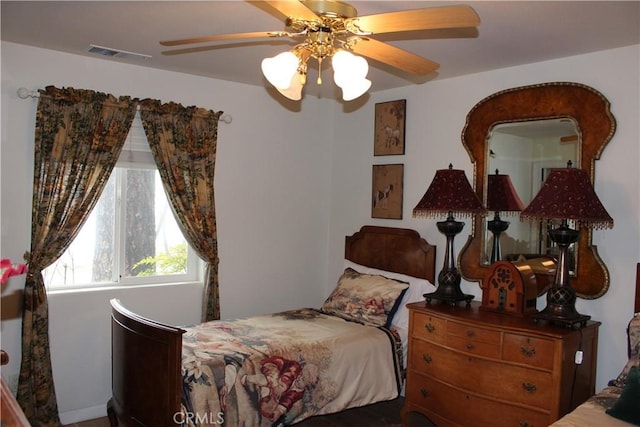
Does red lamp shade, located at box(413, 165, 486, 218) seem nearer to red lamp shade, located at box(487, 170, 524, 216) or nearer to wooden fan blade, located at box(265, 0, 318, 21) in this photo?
red lamp shade, located at box(487, 170, 524, 216)

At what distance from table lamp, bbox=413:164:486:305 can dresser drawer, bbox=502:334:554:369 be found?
1.89 ft

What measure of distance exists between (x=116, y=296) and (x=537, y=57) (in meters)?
3.21

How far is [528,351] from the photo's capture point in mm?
2805

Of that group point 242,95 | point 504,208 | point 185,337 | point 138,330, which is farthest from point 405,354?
point 242,95

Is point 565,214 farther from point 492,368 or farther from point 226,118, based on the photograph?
point 226,118

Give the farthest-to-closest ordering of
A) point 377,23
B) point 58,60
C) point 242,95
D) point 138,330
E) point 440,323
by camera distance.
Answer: point 242,95, point 58,60, point 440,323, point 138,330, point 377,23

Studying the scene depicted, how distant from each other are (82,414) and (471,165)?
126 inches

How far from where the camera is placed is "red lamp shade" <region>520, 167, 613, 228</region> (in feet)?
8.96

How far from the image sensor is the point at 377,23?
193 cm

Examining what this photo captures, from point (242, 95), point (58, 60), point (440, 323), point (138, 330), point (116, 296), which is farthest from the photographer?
point (242, 95)

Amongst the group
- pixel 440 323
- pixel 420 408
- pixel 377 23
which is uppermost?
pixel 377 23

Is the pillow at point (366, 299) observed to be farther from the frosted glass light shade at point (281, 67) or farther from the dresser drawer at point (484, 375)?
the frosted glass light shade at point (281, 67)

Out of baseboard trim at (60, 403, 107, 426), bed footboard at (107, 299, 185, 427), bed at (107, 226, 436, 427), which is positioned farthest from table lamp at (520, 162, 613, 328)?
baseboard trim at (60, 403, 107, 426)

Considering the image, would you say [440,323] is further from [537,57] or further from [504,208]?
[537,57]
